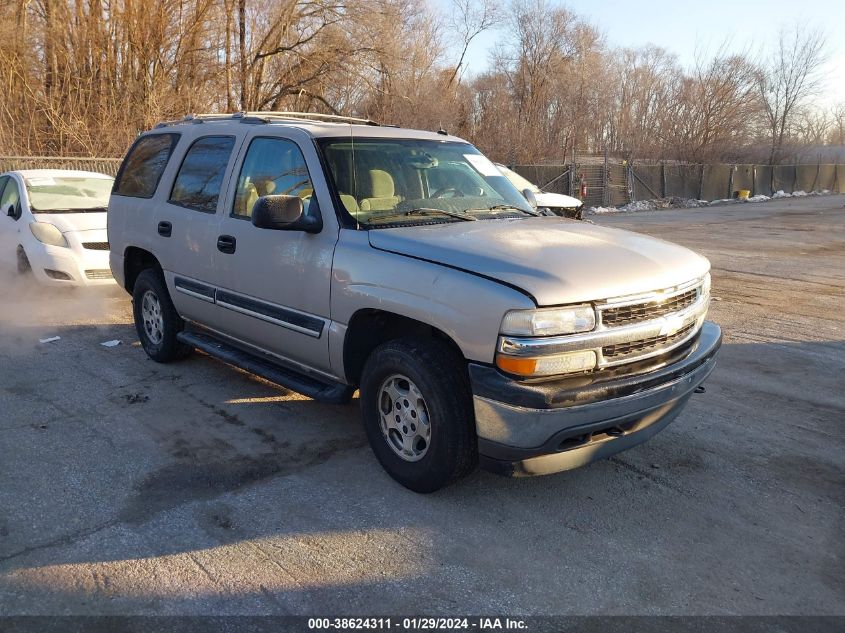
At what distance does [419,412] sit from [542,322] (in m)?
0.88

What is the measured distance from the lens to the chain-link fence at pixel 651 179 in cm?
2875

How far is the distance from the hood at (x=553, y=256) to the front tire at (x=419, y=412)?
508 millimetres

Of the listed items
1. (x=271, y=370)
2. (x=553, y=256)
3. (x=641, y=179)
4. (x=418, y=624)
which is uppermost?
(x=641, y=179)

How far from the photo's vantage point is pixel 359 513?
142 inches

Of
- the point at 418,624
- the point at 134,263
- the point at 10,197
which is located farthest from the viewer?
the point at 10,197

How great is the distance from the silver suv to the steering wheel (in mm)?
11

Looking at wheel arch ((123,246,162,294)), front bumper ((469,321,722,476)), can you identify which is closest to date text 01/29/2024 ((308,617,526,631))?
front bumper ((469,321,722,476))

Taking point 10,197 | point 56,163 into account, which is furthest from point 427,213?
point 56,163

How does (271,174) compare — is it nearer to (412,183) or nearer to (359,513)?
(412,183)

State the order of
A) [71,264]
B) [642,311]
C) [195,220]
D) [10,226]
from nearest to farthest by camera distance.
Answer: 1. [642,311]
2. [195,220]
3. [71,264]
4. [10,226]

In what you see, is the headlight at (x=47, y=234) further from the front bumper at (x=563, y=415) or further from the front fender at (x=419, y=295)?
the front bumper at (x=563, y=415)

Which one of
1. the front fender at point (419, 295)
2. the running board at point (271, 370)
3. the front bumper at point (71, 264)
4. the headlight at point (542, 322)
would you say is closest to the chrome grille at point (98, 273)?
the front bumper at point (71, 264)

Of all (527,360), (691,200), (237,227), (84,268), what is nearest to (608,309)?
(527,360)

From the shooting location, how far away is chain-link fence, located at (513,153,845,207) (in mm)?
28750
